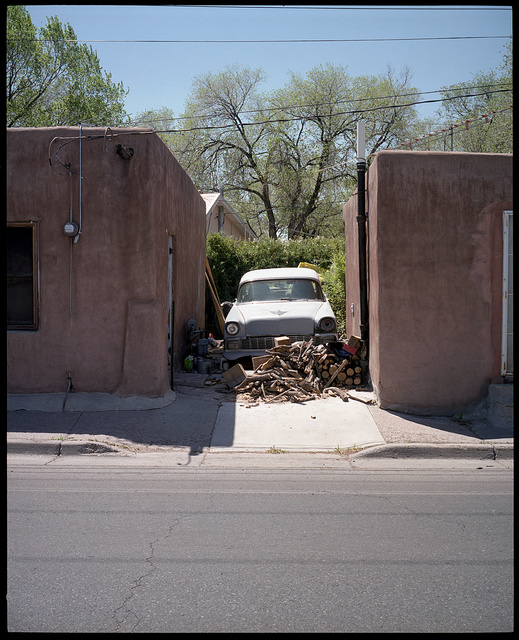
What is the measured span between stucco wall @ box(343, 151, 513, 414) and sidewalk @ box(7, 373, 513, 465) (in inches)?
23.7

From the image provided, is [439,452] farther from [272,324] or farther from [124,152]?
[124,152]

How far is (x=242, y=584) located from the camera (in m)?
3.50

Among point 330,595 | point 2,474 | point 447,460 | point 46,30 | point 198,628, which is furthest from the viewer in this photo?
point 46,30

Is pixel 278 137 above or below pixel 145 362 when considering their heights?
above

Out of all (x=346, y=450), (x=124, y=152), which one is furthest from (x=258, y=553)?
(x=124, y=152)

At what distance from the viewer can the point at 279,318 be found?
32.9 feet

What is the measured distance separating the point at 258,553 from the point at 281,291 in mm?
7799

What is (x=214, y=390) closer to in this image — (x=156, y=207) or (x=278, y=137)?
(x=156, y=207)

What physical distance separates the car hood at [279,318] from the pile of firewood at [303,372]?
45cm

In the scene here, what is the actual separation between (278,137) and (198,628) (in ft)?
101

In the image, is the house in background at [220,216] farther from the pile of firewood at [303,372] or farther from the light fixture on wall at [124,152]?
the light fixture on wall at [124,152]

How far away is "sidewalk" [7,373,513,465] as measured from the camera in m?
6.77

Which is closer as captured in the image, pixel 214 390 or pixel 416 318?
pixel 416 318

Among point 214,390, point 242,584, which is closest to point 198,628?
point 242,584
